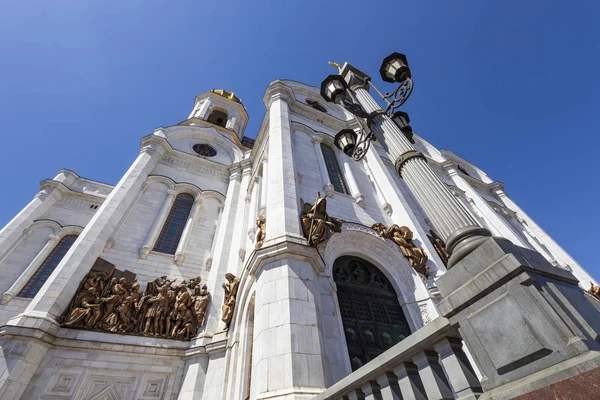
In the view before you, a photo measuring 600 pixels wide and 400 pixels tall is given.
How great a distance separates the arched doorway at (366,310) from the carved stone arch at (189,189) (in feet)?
29.5

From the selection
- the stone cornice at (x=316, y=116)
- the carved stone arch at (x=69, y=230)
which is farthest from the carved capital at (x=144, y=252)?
the stone cornice at (x=316, y=116)

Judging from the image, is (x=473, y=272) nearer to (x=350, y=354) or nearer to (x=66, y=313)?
(x=350, y=354)

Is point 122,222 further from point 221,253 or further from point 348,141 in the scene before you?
point 348,141

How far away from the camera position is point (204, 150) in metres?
18.2

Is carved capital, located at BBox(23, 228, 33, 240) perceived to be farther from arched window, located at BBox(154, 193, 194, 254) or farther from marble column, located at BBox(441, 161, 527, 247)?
marble column, located at BBox(441, 161, 527, 247)

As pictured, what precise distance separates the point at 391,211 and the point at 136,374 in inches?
387

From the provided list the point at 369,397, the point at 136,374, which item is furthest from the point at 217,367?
the point at 369,397

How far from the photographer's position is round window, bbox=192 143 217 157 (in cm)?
1780

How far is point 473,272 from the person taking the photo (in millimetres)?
2506

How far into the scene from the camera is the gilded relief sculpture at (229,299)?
8.47 metres

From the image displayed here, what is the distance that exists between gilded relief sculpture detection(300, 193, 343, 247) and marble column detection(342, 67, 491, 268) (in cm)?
280

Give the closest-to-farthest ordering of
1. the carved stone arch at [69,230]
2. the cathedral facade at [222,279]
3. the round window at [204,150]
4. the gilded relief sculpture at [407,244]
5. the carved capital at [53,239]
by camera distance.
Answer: the cathedral facade at [222,279], the gilded relief sculpture at [407,244], the carved capital at [53,239], the carved stone arch at [69,230], the round window at [204,150]

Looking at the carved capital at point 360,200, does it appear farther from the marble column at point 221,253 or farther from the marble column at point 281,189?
the marble column at point 221,253

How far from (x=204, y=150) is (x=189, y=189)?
183 inches
